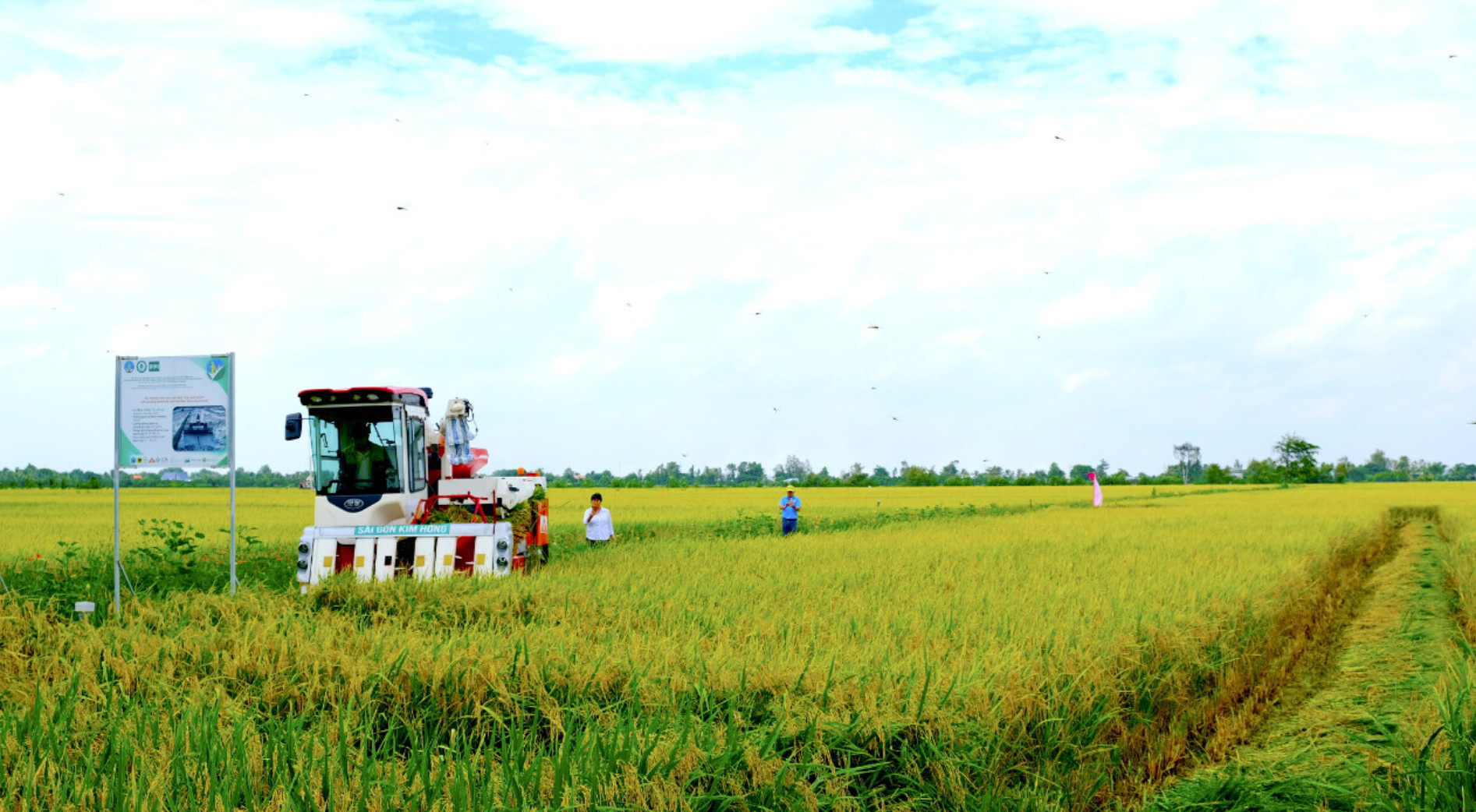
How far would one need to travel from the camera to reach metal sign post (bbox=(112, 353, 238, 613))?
10.0 metres

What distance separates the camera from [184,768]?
4.16 m

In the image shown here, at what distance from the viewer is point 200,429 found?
10.1 m

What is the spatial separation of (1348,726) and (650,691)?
5.10 m

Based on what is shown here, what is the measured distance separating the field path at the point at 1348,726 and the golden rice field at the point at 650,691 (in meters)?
0.34

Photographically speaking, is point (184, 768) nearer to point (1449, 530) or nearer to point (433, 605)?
point (433, 605)

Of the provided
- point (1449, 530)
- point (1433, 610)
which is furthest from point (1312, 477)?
point (1433, 610)

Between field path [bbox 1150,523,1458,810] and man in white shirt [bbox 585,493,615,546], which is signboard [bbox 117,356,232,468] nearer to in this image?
man in white shirt [bbox 585,493,615,546]

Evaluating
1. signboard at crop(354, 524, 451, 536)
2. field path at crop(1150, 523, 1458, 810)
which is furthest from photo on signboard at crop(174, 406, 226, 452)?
field path at crop(1150, 523, 1458, 810)

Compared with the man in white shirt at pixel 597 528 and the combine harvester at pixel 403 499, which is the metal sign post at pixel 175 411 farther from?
the man in white shirt at pixel 597 528

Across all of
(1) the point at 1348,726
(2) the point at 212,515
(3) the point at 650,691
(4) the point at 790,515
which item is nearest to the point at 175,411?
(3) the point at 650,691

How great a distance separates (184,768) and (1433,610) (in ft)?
43.7

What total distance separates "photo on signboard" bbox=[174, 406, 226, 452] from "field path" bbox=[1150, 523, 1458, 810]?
902 centimetres

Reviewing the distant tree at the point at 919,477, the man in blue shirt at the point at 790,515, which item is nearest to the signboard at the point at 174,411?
the man in blue shirt at the point at 790,515

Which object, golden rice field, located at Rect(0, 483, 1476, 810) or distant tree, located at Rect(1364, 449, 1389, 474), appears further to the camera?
distant tree, located at Rect(1364, 449, 1389, 474)
